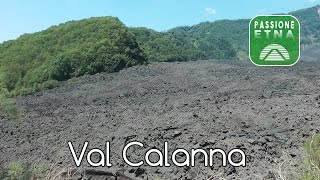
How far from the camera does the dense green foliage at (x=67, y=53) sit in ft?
80.6

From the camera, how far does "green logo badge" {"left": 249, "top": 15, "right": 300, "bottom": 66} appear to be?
505 centimetres

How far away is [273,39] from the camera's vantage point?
501 centimetres

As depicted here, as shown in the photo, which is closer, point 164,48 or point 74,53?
point 74,53

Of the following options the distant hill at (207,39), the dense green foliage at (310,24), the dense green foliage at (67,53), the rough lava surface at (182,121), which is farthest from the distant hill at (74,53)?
the dense green foliage at (310,24)

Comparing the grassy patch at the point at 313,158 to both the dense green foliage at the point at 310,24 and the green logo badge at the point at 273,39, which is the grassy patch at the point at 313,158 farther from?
the dense green foliage at the point at 310,24

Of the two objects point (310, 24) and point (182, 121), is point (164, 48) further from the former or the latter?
point (310, 24)

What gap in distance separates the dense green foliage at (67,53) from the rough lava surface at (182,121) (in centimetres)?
358

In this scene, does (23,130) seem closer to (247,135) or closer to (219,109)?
(219,109)

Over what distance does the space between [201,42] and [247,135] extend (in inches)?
1537

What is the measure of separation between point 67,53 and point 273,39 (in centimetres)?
2122

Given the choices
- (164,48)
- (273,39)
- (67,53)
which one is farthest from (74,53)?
(273,39)

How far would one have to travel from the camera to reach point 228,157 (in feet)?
31.2

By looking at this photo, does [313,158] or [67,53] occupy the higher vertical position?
[67,53]

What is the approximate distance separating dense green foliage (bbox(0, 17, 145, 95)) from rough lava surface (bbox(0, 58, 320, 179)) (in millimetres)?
3577
